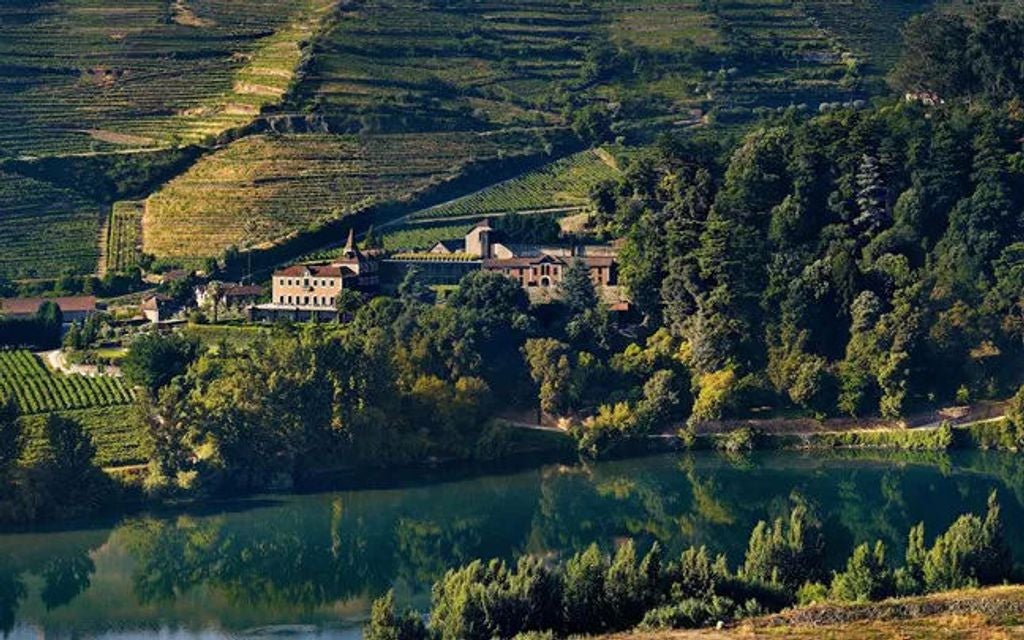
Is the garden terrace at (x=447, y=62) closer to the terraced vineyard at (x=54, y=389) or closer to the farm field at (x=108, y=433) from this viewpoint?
the terraced vineyard at (x=54, y=389)

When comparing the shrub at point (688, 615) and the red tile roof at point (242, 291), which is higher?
the red tile roof at point (242, 291)

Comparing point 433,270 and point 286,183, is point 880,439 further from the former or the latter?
point 286,183

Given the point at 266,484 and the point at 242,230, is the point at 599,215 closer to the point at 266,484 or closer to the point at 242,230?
the point at 242,230

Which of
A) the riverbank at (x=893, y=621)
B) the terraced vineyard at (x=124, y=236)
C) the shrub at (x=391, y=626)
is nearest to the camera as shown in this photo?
the riverbank at (x=893, y=621)

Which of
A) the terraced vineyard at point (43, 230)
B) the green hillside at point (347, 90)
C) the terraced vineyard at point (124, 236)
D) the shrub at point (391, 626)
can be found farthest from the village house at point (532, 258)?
the shrub at point (391, 626)

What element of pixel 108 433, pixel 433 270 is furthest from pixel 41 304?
pixel 433 270

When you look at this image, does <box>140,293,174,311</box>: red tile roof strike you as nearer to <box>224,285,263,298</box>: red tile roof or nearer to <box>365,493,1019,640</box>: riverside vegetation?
<box>224,285,263,298</box>: red tile roof

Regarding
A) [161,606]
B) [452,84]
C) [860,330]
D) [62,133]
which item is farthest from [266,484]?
[452,84]
